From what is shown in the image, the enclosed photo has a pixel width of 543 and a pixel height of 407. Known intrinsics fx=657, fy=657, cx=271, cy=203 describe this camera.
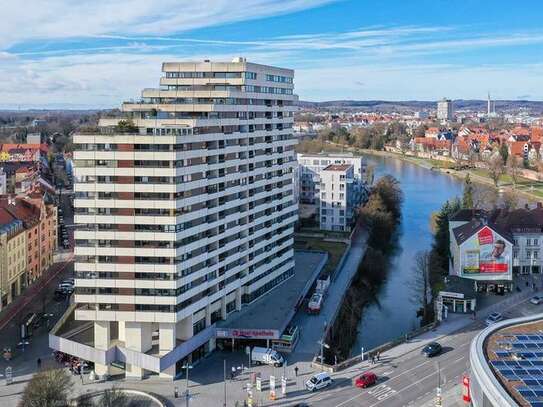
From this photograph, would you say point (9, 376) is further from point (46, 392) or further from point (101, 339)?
point (46, 392)

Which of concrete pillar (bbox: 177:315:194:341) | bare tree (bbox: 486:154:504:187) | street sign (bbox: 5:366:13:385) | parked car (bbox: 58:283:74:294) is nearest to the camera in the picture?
street sign (bbox: 5:366:13:385)

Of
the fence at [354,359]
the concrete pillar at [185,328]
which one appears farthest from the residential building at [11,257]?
the fence at [354,359]

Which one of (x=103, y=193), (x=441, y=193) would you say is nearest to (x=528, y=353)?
(x=103, y=193)

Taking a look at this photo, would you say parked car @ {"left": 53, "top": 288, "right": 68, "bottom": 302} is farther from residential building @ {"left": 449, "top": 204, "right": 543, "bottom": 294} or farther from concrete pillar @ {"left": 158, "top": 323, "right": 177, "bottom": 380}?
residential building @ {"left": 449, "top": 204, "right": 543, "bottom": 294}

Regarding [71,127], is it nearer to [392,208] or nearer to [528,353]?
[392,208]

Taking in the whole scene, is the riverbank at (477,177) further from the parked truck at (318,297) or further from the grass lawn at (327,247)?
the parked truck at (318,297)

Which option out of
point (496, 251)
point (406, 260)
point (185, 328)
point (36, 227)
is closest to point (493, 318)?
point (496, 251)

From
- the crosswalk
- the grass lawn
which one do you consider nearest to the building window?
the crosswalk
